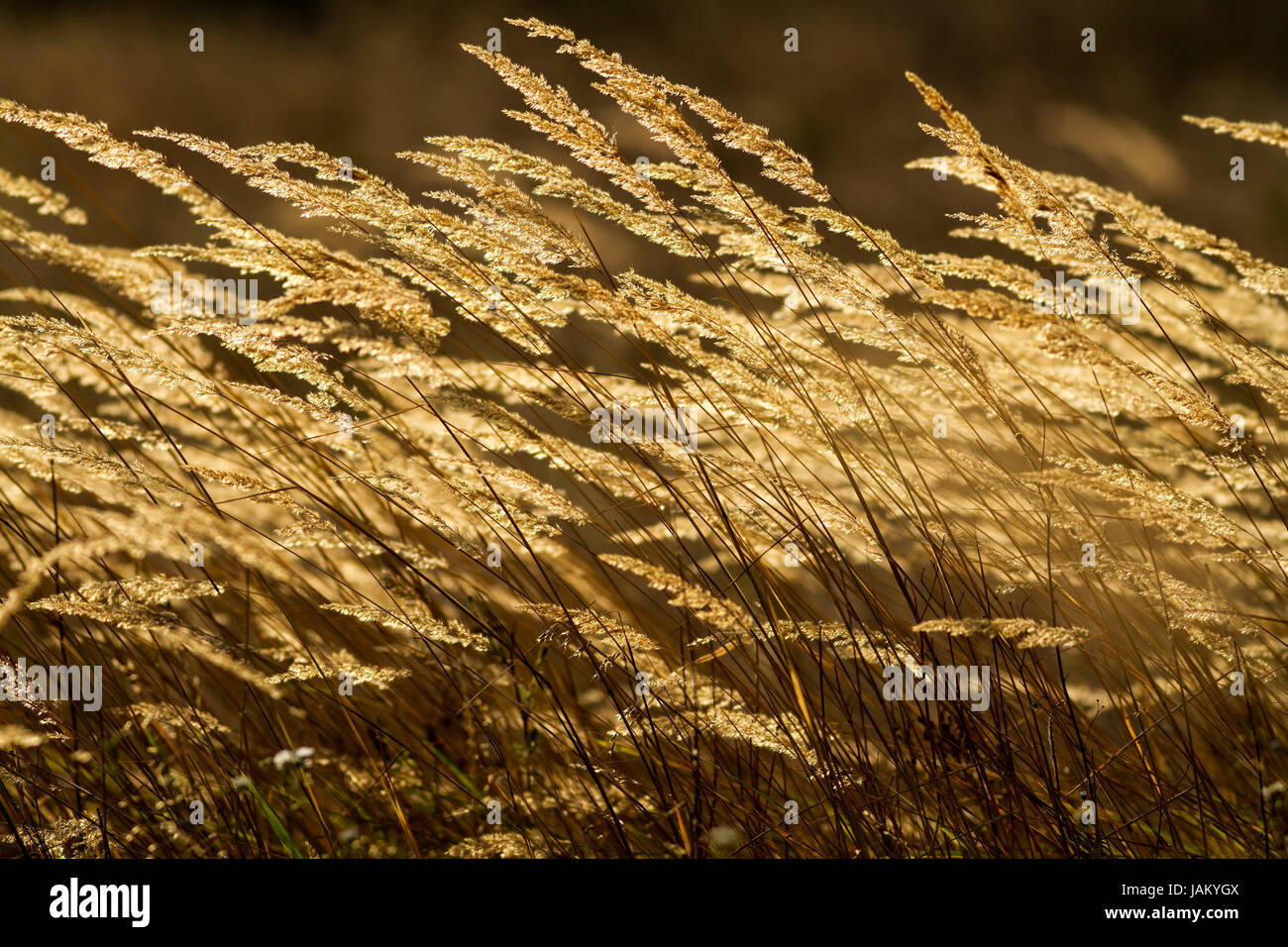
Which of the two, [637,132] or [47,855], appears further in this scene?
[637,132]

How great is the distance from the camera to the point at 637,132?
141cm

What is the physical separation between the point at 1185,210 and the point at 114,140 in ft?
11.0

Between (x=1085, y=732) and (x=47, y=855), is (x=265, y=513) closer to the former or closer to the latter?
(x=47, y=855)

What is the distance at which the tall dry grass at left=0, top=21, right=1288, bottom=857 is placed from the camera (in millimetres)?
996

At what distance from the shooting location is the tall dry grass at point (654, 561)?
3.27 feet

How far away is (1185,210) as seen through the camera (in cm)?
308

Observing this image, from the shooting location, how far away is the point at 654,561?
1234 millimetres

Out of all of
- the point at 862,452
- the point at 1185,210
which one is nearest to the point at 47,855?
the point at 862,452
